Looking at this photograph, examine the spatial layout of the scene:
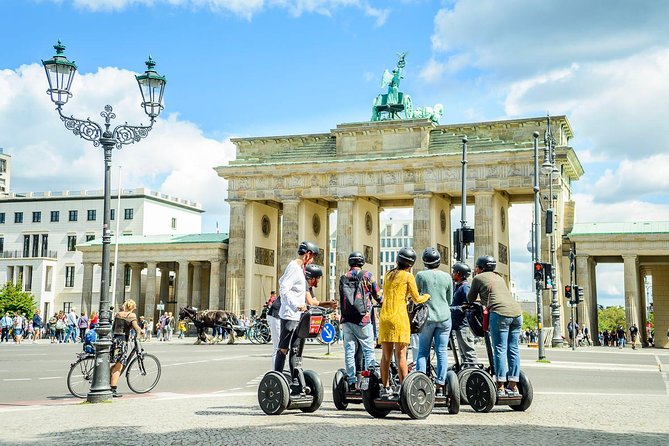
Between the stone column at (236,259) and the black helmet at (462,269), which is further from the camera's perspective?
the stone column at (236,259)

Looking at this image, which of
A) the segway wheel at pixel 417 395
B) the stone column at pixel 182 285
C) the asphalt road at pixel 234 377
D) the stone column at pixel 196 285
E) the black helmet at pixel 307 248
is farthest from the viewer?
the stone column at pixel 196 285

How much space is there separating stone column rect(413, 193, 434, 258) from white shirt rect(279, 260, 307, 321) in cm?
4709

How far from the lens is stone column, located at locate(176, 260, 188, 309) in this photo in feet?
213

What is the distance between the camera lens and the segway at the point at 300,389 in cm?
1035

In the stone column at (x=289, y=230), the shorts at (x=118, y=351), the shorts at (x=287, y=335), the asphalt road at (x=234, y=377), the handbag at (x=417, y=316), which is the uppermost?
the stone column at (x=289, y=230)

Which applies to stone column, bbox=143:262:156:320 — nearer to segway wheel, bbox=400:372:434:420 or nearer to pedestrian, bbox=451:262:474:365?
pedestrian, bbox=451:262:474:365

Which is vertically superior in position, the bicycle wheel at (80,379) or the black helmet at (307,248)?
the black helmet at (307,248)

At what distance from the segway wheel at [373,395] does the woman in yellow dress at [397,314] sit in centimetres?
10

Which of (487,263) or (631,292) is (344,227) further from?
(487,263)

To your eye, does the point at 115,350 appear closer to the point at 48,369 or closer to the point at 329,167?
the point at 48,369

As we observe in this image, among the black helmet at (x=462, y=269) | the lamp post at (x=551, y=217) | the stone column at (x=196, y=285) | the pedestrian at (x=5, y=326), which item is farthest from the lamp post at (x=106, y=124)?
the stone column at (x=196, y=285)

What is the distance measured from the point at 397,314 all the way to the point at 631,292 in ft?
155

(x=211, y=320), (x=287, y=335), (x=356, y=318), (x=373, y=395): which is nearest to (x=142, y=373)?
(x=287, y=335)

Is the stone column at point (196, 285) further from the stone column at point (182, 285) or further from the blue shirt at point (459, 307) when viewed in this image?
the blue shirt at point (459, 307)
